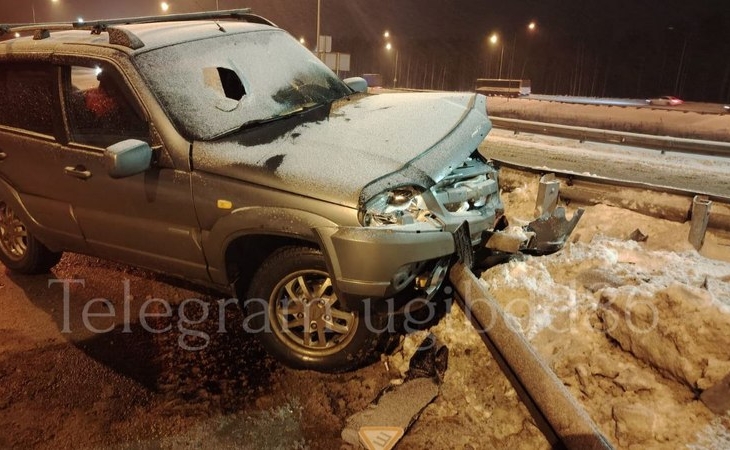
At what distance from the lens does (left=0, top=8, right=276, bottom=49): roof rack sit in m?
3.54

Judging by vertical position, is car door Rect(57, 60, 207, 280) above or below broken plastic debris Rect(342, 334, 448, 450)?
above

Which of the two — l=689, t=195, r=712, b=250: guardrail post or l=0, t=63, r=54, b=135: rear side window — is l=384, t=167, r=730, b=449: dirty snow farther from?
l=0, t=63, r=54, b=135: rear side window

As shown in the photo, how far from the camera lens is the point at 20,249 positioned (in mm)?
4758

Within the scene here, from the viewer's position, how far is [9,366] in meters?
3.46

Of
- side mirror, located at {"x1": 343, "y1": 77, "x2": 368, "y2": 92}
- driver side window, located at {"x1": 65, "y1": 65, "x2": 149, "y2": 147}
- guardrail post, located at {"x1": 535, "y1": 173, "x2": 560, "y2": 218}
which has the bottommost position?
guardrail post, located at {"x1": 535, "y1": 173, "x2": 560, "y2": 218}

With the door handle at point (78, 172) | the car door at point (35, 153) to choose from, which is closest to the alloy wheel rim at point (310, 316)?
the door handle at point (78, 172)

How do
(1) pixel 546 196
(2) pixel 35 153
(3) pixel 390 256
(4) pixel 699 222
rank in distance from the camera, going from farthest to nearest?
1. (1) pixel 546 196
2. (4) pixel 699 222
3. (2) pixel 35 153
4. (3) pixel 390 256

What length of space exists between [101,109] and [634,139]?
11.1m

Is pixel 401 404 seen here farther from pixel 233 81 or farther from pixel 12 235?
pixel 12 235

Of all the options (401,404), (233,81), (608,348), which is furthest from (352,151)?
(608,348)

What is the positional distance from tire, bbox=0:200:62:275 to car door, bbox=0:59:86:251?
40cm

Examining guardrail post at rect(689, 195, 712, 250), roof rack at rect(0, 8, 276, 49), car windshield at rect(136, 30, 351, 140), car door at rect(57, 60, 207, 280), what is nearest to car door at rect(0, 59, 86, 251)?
car door at rect(57, 60, 207, 280)

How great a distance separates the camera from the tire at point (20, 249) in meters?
4.64

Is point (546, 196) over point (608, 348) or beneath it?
over
